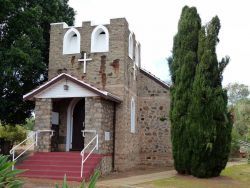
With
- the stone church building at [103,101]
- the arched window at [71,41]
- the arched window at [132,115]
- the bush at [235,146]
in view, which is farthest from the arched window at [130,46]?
the bush at [235,146]

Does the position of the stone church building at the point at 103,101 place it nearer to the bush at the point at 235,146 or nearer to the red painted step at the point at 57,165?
the red painted step at the point at 57,165

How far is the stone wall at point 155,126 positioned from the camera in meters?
20.5

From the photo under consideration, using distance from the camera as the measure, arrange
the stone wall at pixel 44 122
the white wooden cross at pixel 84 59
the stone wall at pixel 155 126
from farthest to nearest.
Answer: the stone wall at pixel 155 126 → the white wooden cross at pixel 84 59 → the stone wall at pixel 44 122

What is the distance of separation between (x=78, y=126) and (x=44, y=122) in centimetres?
210

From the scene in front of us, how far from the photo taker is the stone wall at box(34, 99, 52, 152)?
16.5m

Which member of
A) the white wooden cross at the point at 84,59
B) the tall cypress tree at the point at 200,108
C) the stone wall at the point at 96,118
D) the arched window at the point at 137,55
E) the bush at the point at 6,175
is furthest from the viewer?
the arched window at the point at 137,55

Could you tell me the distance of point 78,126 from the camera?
1817 centimetres

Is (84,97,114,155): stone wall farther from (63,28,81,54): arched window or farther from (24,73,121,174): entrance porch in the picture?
(63,28,81,54): arched window

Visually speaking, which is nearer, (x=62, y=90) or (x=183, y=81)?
(x=183, y=81)

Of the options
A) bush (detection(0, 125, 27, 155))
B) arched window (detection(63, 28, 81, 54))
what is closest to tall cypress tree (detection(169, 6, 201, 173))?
arched window (detection(63, 28, 81, 54))

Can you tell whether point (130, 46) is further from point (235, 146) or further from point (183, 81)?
point (235, 146)

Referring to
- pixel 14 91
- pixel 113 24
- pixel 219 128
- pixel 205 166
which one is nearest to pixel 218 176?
pixel 205 166

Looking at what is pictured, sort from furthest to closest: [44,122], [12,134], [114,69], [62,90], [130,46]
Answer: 1. [12,134]
2. [130,46]
3. [114,69]
4. [44,122]
5. [62,90]

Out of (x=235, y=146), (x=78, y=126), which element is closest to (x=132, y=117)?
(x=78, y=126)
